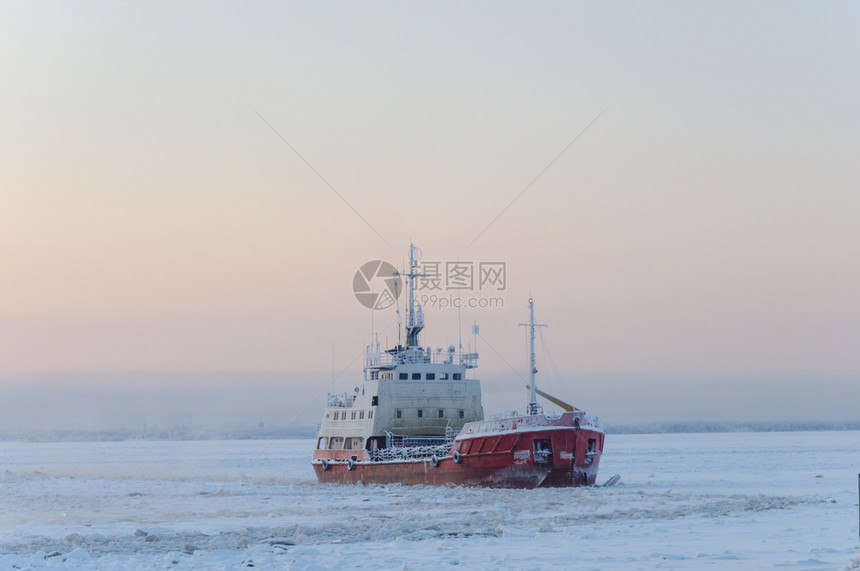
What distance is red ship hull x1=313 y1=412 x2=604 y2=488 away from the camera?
38.3 metres

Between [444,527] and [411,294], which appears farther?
[411,294]

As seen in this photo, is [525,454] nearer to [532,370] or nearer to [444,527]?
[532,370]

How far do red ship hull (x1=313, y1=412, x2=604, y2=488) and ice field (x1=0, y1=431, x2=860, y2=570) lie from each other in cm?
126

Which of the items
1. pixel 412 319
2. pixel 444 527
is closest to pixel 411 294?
pixel 412 319

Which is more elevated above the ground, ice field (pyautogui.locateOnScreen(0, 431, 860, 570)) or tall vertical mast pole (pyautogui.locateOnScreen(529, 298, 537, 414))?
tall vertical mast pole (pyautogui.locateOnScreen(529, 298, 537, 414))

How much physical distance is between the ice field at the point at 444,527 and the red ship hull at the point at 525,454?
1.26 m

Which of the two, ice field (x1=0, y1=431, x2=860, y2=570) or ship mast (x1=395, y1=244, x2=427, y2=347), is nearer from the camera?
ice field (x1=0, y1=431, x2=860, y2=570)

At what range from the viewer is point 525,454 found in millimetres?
38438

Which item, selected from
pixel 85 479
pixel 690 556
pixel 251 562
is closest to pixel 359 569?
pixel 251 562

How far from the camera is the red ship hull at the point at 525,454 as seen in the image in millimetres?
38344

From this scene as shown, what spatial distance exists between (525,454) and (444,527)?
13.9m

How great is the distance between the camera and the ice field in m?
19.2

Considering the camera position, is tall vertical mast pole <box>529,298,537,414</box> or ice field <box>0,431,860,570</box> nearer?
ice field <box>0,431,860,570</box>

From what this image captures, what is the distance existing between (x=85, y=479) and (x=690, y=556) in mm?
48733
